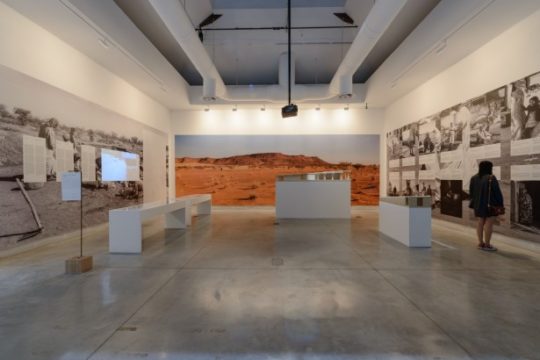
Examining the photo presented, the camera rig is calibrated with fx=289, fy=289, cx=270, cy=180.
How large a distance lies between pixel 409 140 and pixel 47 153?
9217 millimetres

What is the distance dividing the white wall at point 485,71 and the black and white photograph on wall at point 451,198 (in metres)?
1.91

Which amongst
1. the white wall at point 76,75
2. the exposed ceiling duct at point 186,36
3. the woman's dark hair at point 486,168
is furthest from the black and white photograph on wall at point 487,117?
the white wall at point 76,75

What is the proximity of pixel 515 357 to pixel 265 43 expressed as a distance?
846cm

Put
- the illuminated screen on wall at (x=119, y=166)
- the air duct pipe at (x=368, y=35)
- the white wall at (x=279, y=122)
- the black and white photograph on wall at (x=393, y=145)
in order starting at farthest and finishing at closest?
the white wall at (x=279, y=122), the black and white photograph on wall at (x=393, y=145), the illuminated screen on wall at (x=119, y=166), the air duct pipe at (x=368, y=35)

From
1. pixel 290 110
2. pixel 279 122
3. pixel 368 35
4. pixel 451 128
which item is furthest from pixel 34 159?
pixel 451 128

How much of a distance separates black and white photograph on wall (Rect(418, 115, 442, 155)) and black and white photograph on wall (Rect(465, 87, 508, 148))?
1126 millimetres

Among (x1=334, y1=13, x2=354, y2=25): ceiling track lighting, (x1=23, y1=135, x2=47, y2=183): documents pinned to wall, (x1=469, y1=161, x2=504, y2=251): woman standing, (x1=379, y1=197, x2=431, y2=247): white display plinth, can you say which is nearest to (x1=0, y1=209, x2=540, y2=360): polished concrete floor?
(x1=379, y1=197, x2=431, y2=247): white display plinth

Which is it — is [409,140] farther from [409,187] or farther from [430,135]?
[409,187]

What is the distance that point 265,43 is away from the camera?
27.6ft

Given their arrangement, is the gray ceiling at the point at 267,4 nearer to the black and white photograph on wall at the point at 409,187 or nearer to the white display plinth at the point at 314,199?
the white display plinth at the point at 314,199

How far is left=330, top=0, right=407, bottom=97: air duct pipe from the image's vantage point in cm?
453

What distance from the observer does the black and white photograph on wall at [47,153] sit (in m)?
4.63

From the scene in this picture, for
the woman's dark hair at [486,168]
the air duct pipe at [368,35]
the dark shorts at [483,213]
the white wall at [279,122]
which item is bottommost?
the dark shorts at [483,213]

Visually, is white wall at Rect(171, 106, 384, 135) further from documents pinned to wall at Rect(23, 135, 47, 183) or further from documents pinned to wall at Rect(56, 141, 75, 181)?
documents pinned to wall at Rect(23, 135, 47, 183)
